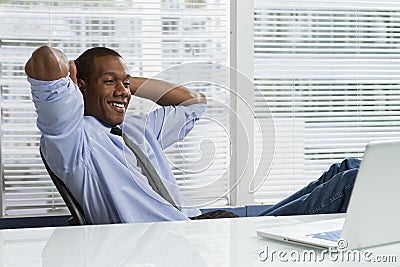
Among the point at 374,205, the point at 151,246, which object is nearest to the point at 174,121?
the point at 151,246

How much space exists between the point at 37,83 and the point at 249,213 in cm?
138

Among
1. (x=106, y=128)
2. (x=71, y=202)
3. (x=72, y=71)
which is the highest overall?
(x=72, y=71)

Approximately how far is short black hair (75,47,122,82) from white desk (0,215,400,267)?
1.15 meters

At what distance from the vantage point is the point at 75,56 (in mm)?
3230

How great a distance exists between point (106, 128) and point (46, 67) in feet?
1.30

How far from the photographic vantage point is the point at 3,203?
316 cm

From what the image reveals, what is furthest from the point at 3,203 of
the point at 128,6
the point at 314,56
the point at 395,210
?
the point at 395,210

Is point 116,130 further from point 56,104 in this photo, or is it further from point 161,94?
point 56,104

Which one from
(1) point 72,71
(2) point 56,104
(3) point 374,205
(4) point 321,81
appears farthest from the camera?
(4) point 321,81

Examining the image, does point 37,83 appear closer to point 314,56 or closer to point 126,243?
point 126,243

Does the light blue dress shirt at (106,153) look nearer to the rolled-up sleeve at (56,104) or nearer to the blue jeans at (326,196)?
the rolled-up sleeve at (56,104)

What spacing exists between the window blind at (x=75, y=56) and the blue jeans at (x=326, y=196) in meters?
0.32

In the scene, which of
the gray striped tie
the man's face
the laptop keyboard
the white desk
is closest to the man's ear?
the man's face

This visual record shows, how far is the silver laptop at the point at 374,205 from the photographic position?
1452 millimetres
